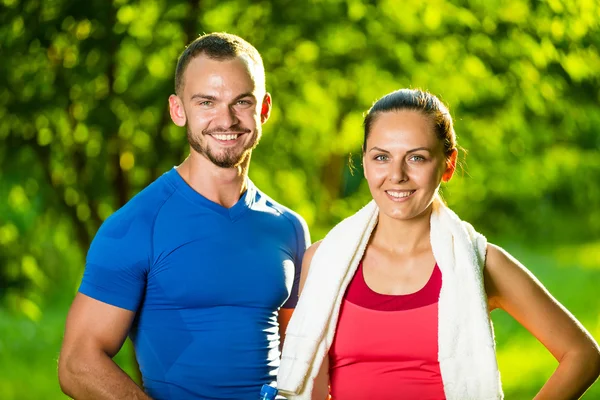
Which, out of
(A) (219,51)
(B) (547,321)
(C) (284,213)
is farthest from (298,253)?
(B) (547,321)

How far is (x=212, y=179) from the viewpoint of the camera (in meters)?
2.78

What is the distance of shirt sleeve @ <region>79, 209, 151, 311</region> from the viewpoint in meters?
2.60

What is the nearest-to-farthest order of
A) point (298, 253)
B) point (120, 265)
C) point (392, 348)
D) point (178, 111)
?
point (392, 348)
point (120, 265)
point (178, 111)
point (298, 253)

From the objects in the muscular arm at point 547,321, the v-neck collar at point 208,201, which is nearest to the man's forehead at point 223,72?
the v-neck collar at point 208,201

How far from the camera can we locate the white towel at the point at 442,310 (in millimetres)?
2479

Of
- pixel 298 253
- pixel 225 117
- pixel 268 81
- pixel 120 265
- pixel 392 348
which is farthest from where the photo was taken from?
pixel 268 81

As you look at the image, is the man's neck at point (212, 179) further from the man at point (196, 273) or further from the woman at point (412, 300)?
the woman at point (412, 300)

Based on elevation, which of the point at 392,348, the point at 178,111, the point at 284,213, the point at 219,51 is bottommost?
the point at 392,348

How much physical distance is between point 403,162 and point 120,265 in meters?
0.78

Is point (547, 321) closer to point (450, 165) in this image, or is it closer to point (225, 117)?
point (450, 165)

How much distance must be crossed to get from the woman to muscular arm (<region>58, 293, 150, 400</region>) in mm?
432

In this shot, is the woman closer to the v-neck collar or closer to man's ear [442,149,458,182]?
man's ear [442,149,458,182]

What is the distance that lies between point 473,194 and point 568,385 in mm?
4911

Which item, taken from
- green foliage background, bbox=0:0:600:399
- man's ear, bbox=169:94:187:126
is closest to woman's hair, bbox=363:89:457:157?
man's ear, bbox=169:94:187:126
